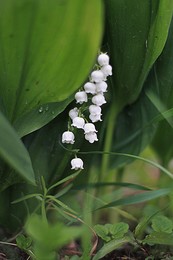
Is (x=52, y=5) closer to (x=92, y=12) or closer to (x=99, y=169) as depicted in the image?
(x=92, y=12)

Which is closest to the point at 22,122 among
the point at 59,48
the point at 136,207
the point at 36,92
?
the point at 36,92

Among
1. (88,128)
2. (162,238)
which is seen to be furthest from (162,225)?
(88,128)

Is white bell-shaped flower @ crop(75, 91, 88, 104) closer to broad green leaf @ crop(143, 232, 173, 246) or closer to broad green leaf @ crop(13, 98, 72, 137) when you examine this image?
broad green leaf @ crop(13, 98, 72, 137)

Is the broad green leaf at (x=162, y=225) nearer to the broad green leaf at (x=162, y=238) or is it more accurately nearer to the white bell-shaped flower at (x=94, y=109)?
the broad green leaf at (x=162, y=238)

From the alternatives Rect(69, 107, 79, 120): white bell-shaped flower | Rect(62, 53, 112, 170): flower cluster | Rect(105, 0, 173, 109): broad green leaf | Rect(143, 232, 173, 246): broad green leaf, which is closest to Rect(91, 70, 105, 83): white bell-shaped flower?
Rect(62, 53, 112, 170): flower cluster

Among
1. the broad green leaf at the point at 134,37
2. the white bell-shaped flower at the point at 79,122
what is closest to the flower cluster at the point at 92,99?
the white bell-shaped flower at the point at 79,122

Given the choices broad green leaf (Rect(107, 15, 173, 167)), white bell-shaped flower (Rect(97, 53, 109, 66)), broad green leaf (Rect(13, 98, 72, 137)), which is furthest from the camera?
broad green leaf (Rect(107, 15, 173, 167))
